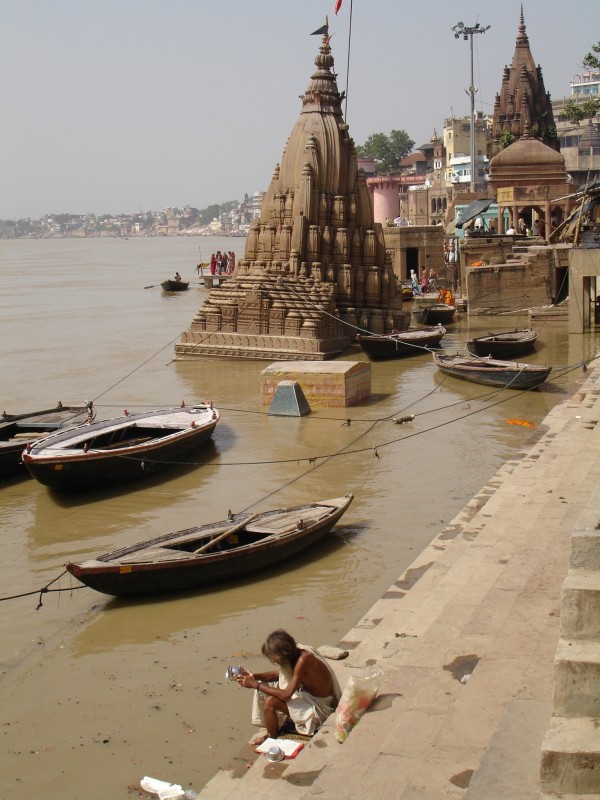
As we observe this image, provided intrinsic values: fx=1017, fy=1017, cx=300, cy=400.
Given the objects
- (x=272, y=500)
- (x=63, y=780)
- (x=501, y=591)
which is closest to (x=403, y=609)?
(x=501, y=591)

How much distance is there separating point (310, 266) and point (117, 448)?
15.0m

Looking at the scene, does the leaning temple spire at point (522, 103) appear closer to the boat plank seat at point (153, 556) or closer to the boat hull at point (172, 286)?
the boat hull at point (172, 286)

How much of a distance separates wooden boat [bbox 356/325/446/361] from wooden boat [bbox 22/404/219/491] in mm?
9902

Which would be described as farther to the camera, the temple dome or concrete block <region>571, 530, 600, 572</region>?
the temple dome

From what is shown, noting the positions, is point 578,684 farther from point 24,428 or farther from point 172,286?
point 172,286

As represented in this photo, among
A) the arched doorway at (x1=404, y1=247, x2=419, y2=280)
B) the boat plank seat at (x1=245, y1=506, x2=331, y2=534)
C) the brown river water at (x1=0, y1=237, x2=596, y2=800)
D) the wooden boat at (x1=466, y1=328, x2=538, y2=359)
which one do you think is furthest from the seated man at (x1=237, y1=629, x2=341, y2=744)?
the arched doorway at (x1=404, y1=247, x2=419, y2=280)

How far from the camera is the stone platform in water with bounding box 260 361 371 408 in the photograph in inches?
786

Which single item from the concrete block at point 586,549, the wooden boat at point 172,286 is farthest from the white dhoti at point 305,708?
the wooden boat at point 172,286

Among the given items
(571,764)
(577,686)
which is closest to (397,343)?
(577,686)

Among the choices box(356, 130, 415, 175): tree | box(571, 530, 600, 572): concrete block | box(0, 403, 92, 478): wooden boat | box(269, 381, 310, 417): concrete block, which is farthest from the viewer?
box(356, 130, 415, 175): tree

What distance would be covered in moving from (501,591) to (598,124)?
75.3 meters

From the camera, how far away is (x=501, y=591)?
7844 millimetres

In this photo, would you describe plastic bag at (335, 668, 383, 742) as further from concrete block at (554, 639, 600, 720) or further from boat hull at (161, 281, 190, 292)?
boat hull at (161, 281, 190, 292)

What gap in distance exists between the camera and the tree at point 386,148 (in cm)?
13362
